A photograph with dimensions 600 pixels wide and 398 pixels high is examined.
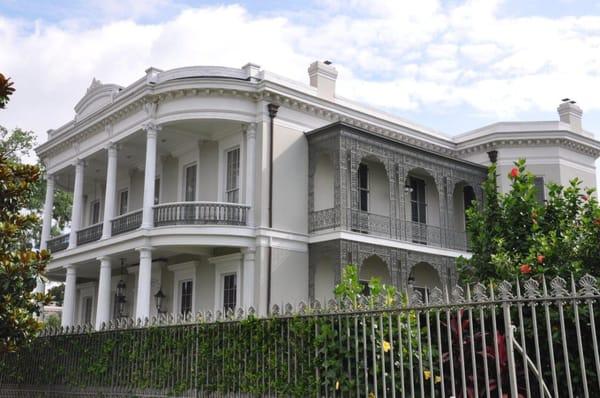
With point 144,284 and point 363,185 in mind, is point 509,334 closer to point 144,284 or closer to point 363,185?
point 144,284

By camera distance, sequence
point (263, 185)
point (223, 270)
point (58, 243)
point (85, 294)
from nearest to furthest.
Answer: point (263, 185) → point (223, 270) → point (58, 243) → point (85, 294)

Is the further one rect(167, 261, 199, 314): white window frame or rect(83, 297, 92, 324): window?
rect(83, 297, 92, 324): window

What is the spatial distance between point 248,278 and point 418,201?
774 cm

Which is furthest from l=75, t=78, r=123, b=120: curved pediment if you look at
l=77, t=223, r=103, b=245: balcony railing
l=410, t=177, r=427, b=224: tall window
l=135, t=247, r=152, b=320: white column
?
l=410, t=177, r=427, b=224: tall window

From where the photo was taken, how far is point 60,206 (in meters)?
37.9

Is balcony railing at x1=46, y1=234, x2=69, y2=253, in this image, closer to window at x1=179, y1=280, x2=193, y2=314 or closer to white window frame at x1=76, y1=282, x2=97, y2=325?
white window frame at x1=76, y1=282, x2=97, y2=325

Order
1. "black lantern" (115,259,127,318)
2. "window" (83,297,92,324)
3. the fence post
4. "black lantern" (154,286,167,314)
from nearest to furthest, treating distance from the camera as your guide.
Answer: the fence post < "black lantern" (154,286,167,314) < "black lantern" (115,259,127,318) < "window" (83,297,92,324)

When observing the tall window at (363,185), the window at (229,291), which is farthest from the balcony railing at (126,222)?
the tall window at (363,185)

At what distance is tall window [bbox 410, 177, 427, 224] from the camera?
75.3 feet

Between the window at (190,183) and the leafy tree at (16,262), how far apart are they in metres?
11.2

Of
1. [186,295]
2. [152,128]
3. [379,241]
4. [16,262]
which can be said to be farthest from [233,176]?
[16,262]

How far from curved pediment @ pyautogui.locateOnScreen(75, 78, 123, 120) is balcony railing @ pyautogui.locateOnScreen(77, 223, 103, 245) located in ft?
13.5

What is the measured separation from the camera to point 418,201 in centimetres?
2311

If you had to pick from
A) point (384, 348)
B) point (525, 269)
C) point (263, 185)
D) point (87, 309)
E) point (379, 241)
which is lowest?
point (384, 348)
